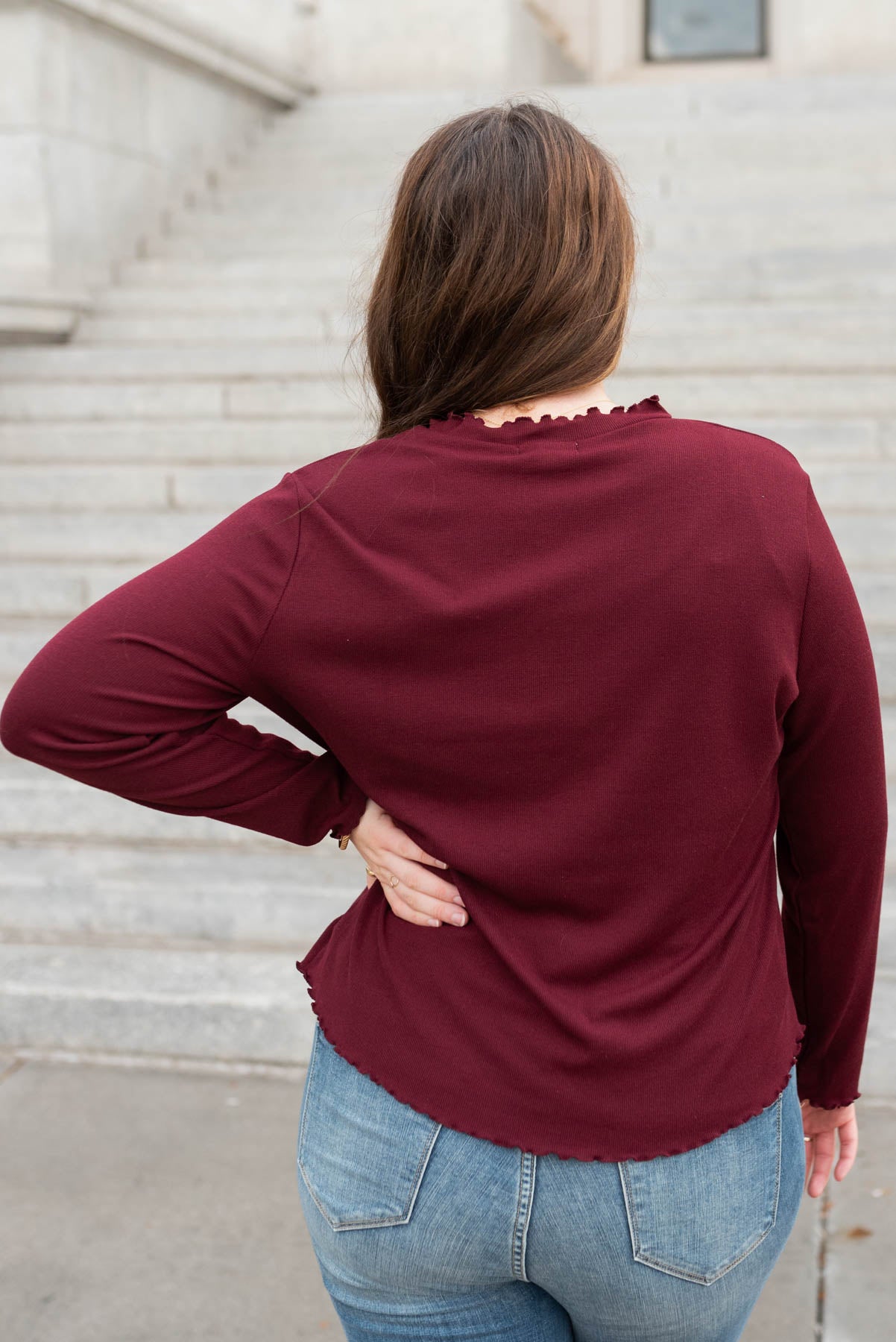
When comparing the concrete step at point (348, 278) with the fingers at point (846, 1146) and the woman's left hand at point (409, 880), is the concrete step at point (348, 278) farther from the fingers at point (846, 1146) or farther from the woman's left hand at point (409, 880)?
the woman's left hand at point (409, 880)

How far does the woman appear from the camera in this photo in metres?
1.12

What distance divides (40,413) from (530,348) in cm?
555

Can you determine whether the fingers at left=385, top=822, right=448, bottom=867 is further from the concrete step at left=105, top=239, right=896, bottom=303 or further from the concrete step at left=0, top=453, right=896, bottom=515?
the concrete step at left=105, top=239, right=896, bottom=303

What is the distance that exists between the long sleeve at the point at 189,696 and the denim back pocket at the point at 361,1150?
27 centimetres

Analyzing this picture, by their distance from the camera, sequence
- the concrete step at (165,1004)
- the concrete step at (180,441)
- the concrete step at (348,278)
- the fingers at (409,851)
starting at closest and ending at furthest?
the fingers at (409,851) → the concrete step at (165,1004) → the concrete step at (180,441) → the concrete step at (348,278)

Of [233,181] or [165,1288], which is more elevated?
[233,181]

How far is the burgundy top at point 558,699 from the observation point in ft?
3.65

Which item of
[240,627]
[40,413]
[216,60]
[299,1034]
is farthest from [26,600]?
[216,60]

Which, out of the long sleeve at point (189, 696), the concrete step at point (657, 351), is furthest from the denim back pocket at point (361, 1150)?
the concrete step at point (657, 351)

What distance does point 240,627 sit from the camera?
1.18 m

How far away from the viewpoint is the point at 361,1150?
3.98ft

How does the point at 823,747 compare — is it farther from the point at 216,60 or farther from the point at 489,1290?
the point at 216,60

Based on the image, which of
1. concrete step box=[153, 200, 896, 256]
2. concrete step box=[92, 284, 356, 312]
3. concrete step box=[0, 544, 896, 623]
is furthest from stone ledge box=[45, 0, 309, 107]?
concrete step box=[0, 544, 896, 623]

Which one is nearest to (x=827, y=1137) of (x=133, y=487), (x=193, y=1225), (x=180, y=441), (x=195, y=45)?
(x=193, y=1225)
